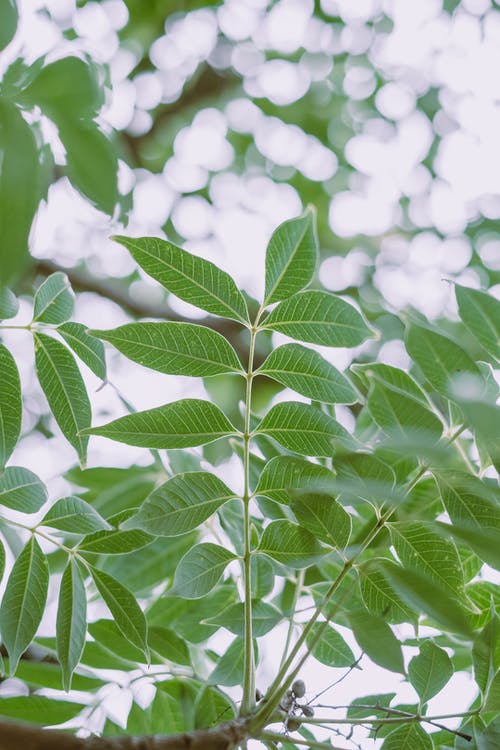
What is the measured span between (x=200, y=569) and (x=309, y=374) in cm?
20

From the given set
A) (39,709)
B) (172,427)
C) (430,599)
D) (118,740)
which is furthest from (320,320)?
(39,709)

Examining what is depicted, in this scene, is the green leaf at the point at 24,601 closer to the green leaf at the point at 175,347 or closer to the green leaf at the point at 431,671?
the green leaf at the point at 175,347

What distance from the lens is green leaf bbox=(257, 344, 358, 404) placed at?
2.32 feet

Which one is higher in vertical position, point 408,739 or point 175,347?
point 175,347

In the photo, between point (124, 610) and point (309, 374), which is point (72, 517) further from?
point (309, 374)

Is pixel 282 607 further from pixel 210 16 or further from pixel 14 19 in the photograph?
pixel 210 16

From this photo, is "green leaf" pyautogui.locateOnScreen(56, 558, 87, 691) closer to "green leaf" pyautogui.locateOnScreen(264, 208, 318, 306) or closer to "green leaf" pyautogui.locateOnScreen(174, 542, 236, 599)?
"green leaf" pyautogui.locateOnScreen(174, 542, 236, 599)

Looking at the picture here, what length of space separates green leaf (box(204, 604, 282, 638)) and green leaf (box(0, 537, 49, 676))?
155 mm

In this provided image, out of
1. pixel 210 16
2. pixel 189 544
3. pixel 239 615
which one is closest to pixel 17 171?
pixel 239 615

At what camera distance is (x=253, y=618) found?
77 cm

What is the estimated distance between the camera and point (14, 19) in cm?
55

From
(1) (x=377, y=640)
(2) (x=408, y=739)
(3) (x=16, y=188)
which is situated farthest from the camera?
(2) (x=408, y=739)

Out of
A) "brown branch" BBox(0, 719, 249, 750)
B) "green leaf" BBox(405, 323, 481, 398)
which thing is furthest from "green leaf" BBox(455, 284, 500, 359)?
"brown branch" BBox(0, 719, 249, 750)

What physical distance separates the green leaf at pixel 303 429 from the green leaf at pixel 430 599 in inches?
5.3
